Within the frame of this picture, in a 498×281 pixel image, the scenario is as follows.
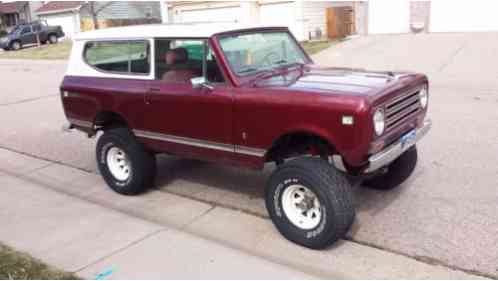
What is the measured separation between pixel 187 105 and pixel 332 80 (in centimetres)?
141

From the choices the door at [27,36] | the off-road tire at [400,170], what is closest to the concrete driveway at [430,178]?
the off-road tire at [400,170]

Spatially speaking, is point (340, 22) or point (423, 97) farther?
point (340, 22)

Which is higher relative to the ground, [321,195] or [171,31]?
[171,31]

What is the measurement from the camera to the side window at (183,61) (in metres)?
4.72

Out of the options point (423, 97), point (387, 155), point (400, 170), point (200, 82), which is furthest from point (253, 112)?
point (400, 170)

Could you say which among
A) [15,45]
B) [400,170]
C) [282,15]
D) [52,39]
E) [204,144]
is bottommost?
[15,45]

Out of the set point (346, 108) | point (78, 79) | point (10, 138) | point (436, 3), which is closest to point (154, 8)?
point (436, 3)

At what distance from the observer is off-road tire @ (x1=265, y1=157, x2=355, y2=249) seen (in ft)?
12.9

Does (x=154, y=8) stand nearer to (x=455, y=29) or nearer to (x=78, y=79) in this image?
(x=455, y=29)

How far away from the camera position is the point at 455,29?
1839cm

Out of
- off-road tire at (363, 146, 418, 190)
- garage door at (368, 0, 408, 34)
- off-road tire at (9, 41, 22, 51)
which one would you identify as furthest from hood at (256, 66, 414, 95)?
off-road tire at (9, 41, 22, 51)

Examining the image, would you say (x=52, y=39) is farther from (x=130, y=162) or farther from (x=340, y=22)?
(x=130, y=162)

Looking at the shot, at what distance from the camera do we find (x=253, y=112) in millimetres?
4316

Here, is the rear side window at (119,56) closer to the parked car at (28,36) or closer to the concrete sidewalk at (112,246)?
the concrete sidewalk at (112,246)
